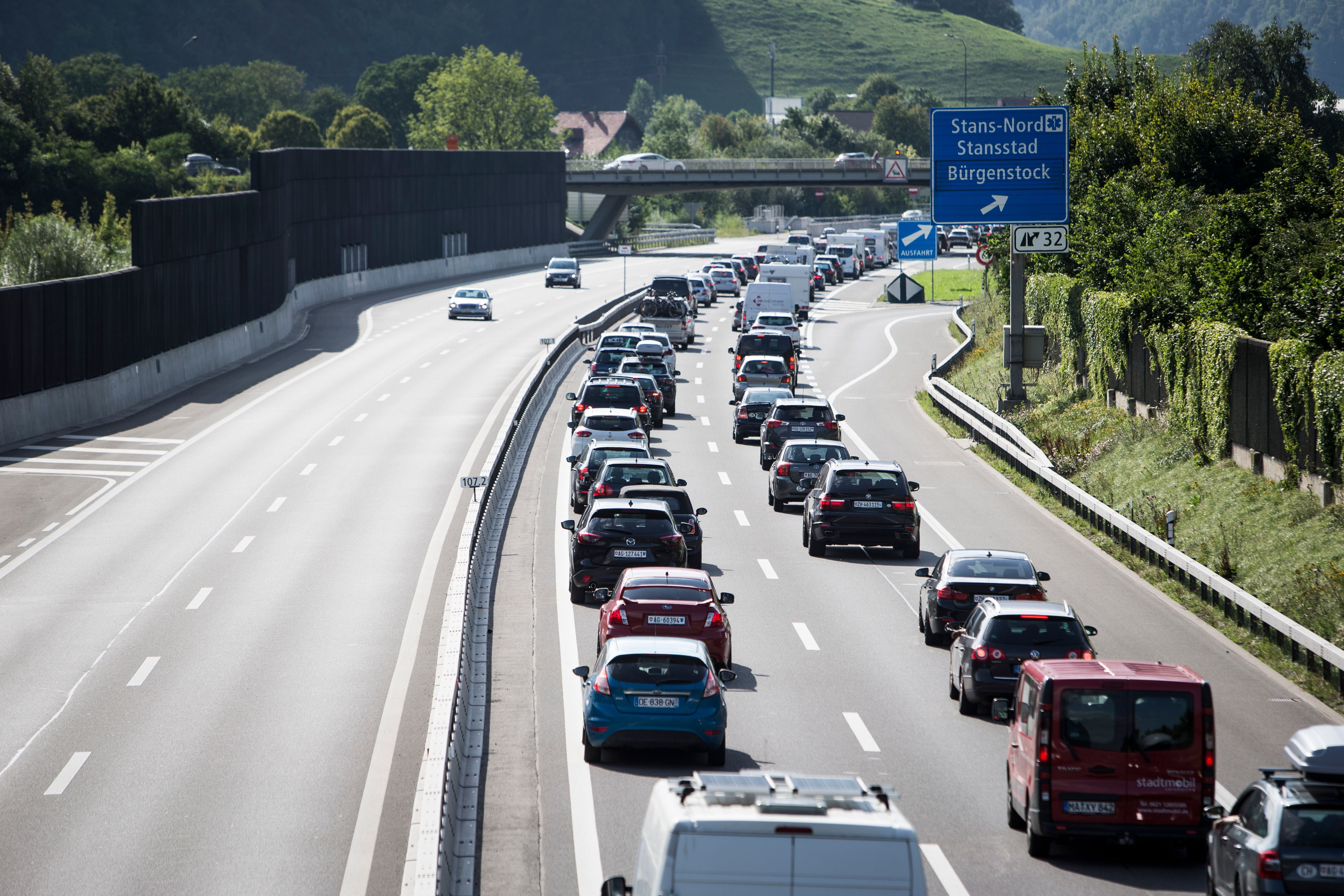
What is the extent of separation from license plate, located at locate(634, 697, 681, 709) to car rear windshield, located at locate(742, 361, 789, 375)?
108ft

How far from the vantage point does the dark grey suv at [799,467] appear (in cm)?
3194

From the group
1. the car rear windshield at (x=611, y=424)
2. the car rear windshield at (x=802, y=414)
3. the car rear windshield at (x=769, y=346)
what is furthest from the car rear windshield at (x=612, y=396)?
the car rear windshield at (x=769, y=346)

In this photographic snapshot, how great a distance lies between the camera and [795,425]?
37.2 meters

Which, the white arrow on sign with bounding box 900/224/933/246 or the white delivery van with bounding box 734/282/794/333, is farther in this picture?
the white arrow on sign with bounding box 900/224/933/246

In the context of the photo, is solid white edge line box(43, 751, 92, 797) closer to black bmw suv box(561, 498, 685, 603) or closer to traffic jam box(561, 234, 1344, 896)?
traffic jam box(561, 234, 1344, 896)

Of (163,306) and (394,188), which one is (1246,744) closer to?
(163,306)

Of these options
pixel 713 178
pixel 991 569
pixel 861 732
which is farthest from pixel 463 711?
pixel 713 178

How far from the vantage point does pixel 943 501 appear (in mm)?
33625

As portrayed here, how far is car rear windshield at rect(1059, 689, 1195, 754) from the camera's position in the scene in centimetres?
1256

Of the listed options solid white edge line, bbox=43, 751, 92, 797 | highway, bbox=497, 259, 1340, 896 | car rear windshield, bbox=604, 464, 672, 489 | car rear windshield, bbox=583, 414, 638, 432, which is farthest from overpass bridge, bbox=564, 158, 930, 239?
solid white edge line, bbox=43, 751, 92, 797

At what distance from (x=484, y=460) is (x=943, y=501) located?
35.6 feet

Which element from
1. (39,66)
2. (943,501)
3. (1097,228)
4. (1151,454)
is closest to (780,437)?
(943,501)

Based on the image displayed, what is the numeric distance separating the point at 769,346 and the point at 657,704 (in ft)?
122

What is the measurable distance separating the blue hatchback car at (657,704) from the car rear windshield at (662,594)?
3.38 m
